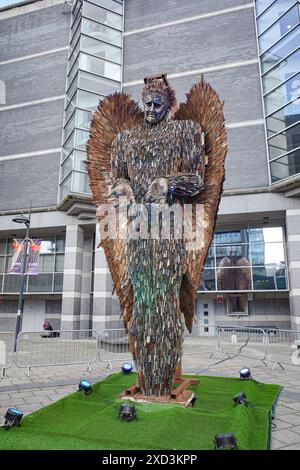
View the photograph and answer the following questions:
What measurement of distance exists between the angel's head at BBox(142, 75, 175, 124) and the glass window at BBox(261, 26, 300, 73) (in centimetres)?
1338

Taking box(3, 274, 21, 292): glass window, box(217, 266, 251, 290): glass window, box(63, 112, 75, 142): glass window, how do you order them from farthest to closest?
box(3, 274, 21, 292): glass window
box(63, 112, 75, 142): glass window
box(217, 266, 251, 290): glass window

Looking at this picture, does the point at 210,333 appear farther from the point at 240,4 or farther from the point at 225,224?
the point at 240,4

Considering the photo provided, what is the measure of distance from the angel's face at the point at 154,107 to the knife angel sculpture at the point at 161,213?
14 mm

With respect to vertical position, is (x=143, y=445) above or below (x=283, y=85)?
below

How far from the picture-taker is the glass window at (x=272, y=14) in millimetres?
15570

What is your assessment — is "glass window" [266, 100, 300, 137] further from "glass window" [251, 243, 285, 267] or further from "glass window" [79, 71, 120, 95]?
"glass window" [79, 71, 120, 95]

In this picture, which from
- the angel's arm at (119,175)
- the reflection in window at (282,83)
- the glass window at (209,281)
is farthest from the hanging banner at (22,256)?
the reflection in window at (282,83)

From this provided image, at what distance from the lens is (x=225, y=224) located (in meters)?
17.8

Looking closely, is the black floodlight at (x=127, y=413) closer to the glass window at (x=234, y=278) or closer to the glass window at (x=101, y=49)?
the glass window at (x=234, y=278)

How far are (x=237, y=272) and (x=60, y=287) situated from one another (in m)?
10.2

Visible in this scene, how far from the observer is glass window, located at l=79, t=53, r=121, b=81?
18438 mm

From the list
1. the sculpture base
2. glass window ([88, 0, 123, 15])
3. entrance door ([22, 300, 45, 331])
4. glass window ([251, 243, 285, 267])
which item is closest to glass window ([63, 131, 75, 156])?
glass window ([88, 0, 123, 15])

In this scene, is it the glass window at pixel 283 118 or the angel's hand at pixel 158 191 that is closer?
the angel's hand at pixel 158 191
